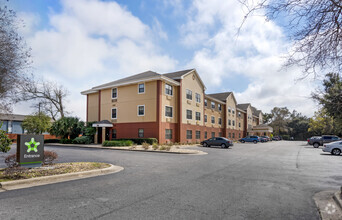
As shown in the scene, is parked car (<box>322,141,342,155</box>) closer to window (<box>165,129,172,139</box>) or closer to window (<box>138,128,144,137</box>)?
window (<box>165,129,172,139</box>)

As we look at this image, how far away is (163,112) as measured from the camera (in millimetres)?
30781

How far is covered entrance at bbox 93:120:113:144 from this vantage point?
3261cm

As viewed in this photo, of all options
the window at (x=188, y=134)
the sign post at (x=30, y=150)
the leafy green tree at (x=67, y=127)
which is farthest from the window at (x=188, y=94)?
the sign post at (x=30, y=150)

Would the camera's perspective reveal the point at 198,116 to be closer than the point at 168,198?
No

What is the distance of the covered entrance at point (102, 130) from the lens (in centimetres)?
3261

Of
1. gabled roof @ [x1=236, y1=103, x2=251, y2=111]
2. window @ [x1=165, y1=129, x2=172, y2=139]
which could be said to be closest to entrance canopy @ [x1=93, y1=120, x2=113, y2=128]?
window @ [x1=165, y1=129, x2=172, y2=139]

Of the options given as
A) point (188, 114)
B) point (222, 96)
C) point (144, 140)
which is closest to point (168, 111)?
point (188, 114)

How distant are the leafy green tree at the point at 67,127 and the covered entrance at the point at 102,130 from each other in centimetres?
273

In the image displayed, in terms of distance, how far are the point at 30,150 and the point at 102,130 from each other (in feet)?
80.7

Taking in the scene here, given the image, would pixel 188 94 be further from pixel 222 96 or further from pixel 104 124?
pixel 222 96

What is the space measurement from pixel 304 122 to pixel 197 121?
6724 centimetres

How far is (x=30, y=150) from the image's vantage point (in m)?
9.12

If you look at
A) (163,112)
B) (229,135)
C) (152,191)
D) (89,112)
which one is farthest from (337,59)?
(229,135)

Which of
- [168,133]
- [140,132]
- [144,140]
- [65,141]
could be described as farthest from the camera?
[65,141]
